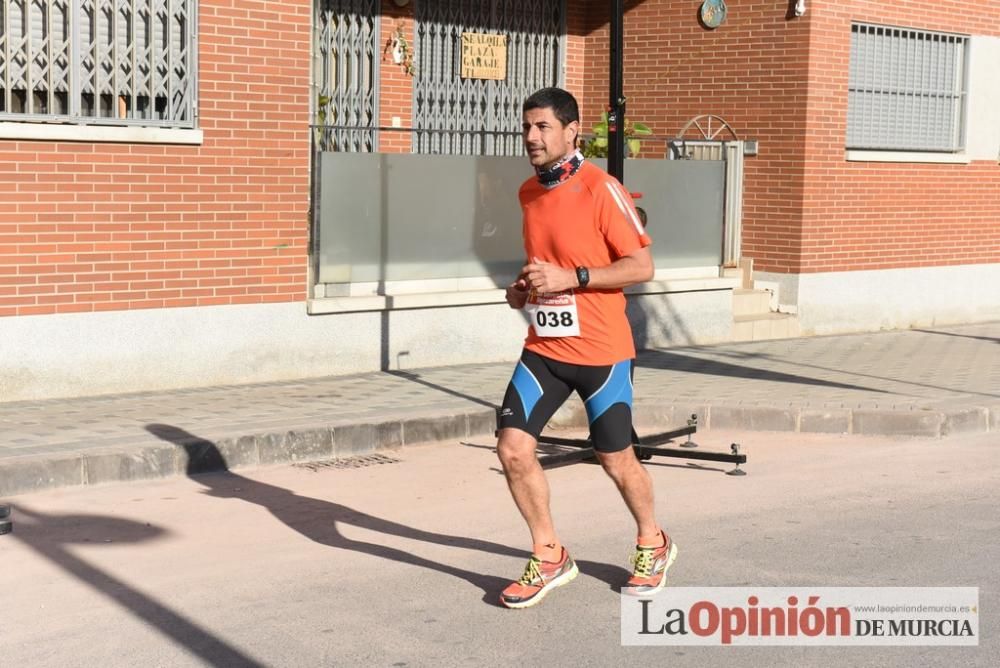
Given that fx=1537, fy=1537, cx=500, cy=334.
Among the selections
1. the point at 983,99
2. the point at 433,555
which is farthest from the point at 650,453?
the point at 983,99

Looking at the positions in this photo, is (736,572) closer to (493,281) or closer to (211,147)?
(211,147)

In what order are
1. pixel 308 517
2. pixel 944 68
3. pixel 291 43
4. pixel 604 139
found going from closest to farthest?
pixel 308 517, pixel 291 43, pixel 604 139, pixel 944 68

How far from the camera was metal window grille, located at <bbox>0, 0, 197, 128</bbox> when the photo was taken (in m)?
10.1

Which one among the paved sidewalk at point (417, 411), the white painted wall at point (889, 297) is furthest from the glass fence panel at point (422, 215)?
the white painted wall at point (889, 297)

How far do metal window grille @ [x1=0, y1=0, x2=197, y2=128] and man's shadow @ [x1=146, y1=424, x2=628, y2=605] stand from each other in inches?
96.7

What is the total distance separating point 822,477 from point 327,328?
172 inches

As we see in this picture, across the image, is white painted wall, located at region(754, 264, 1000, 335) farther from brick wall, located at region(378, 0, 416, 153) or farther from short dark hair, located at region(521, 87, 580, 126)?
short dark hair, located at region(521, 87, 580, 126)

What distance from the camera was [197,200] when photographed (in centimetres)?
1102

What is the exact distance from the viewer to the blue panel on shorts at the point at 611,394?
238 inches

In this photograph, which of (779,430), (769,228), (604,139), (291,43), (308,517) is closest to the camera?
(308,517)

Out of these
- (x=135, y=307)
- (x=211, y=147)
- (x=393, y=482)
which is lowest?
(x=393, y=482)

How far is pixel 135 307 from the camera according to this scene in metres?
10.7

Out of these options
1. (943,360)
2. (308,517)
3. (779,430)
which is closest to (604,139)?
(943,360)

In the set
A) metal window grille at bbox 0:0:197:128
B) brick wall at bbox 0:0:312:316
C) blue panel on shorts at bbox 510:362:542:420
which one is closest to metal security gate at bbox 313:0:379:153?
brick wall at bbox 0:0:312:316
